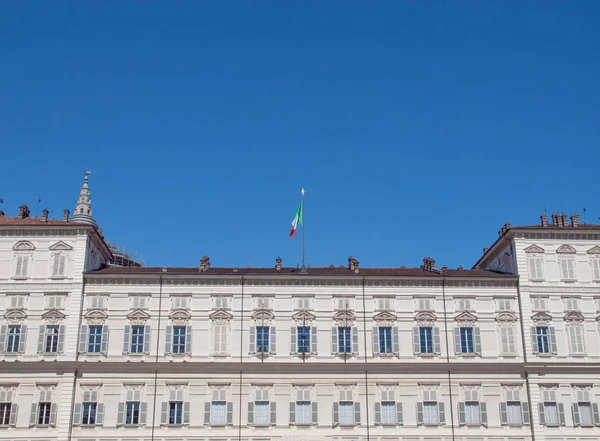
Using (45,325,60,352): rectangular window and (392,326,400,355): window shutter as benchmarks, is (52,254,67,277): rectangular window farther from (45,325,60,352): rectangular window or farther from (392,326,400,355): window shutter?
(392,326,400,355): window shutter

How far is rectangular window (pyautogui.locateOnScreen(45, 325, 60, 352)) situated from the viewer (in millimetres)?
53500

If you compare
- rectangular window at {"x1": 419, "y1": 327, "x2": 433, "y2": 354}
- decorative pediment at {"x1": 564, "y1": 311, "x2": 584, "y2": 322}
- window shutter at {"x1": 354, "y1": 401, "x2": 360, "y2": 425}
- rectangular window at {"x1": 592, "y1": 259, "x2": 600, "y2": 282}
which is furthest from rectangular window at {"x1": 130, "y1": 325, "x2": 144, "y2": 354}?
rectangular window at {"x1": 592, "y1": 259, "x2": 600, "y2": 282}

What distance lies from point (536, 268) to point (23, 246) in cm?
3836

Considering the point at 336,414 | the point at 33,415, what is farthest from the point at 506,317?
the point at 33,415

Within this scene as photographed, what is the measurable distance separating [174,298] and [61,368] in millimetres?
9184

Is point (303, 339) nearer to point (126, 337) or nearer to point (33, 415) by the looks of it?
point (126, 337)

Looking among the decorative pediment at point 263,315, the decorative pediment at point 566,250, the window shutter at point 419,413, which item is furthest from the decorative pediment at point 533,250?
the decorative pediment at point 263,315

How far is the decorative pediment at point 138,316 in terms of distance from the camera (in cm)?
5469

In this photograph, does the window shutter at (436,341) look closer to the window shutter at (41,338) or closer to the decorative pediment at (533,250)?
the decorative pediment at (533,250)

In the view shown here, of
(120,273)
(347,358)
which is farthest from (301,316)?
(120,273)

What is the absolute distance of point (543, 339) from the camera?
5547cm

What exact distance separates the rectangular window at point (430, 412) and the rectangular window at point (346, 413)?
518cm

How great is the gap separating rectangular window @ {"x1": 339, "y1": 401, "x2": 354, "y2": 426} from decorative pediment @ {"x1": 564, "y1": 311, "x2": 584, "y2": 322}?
1732 centimetres

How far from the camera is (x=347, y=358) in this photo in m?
54.6
